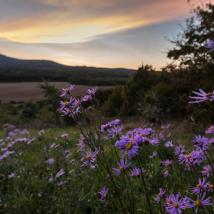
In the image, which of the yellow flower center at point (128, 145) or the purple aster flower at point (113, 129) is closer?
the yellow flower center at point (128, 145)

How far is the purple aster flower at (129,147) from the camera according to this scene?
1763 mm

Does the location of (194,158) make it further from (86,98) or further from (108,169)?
(86,98)

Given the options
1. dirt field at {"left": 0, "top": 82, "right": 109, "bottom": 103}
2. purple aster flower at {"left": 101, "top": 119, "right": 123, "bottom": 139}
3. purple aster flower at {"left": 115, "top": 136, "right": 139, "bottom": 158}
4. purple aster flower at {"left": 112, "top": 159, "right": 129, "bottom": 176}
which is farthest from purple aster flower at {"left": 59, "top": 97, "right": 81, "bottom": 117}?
dirt field at {"left": 0, "top": 82, "right": 109, "bottom": 103}

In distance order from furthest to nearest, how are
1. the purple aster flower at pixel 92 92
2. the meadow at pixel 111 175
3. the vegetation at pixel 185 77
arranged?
the vegetation at pixel 185 77, the purple aster flower at pixel 92 92, the meadow at pixel 111 175

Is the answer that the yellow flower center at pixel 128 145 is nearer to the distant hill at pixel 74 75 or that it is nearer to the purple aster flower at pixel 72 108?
the purple aster flower at pixel 72 108

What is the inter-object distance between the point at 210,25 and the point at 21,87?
29388 mm

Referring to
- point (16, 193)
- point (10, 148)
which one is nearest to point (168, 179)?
point (16, 193)

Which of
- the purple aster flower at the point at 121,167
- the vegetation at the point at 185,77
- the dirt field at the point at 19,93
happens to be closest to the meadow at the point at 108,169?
the purple aster flower at the point at 121,167

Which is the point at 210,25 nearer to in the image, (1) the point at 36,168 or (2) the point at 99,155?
(1) the point at 36,168

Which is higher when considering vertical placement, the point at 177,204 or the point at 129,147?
the point at 129,147

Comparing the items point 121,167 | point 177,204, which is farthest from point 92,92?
point 177,204

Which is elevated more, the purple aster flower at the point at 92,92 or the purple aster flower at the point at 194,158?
the purple aster flower at the point at 92,92

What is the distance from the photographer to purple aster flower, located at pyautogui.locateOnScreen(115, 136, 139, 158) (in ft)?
5.78

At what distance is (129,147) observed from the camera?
5.90ft
